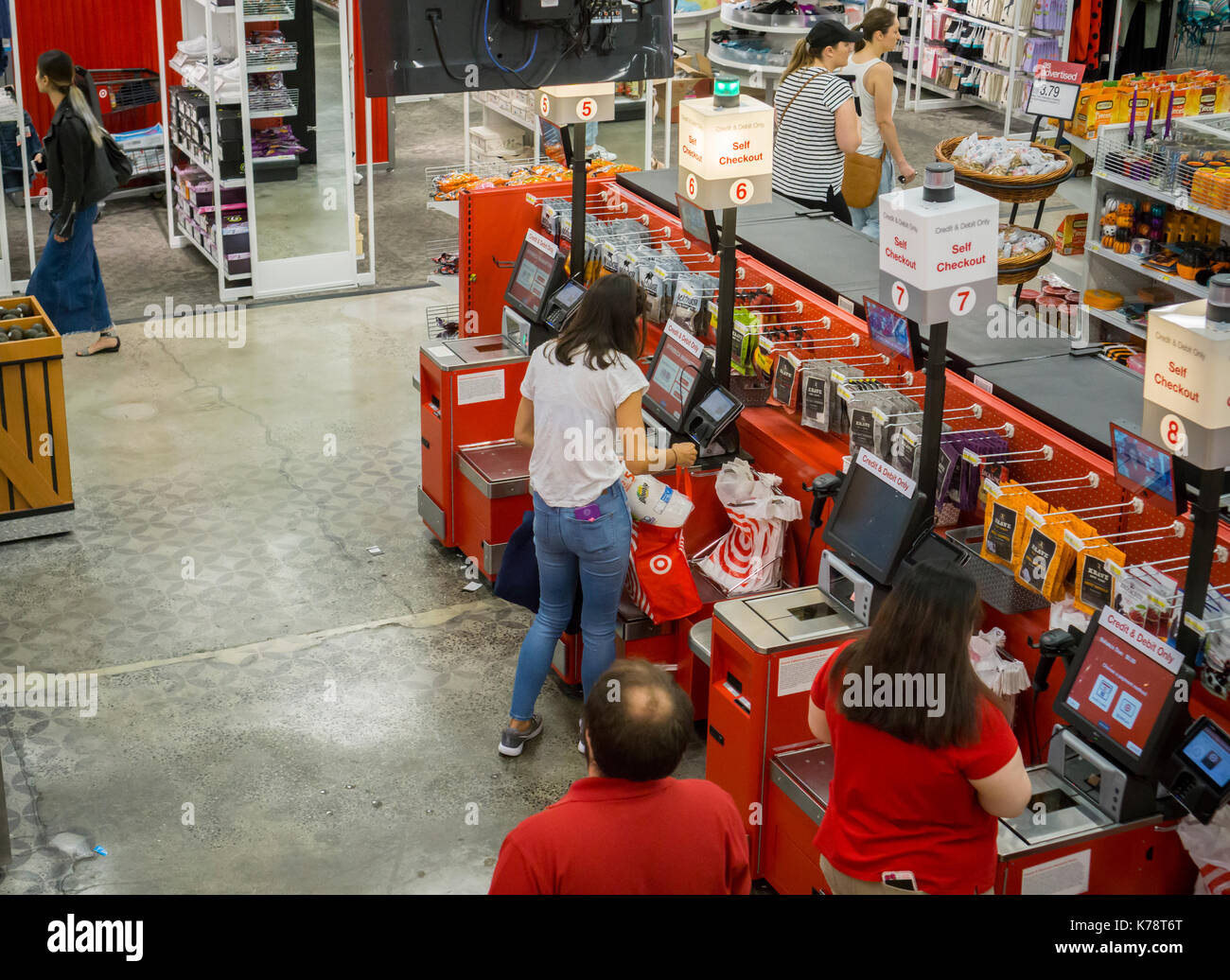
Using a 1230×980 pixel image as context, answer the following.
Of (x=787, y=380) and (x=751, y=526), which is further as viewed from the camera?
(x=787, y=380)

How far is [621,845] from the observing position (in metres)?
2.68

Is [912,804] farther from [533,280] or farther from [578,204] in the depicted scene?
[533,280]

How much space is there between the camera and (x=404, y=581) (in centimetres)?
641

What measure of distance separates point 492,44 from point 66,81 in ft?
Answer: 9.74

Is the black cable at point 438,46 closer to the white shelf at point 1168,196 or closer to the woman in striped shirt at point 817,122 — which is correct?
the woman in striped shirt at point 817,122

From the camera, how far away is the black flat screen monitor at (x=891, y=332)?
4.48 metres

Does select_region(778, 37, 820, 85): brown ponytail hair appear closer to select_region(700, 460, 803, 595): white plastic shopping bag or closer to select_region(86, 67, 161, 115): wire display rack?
select_region(700, 460, 803, 595): white plastic shopping bag

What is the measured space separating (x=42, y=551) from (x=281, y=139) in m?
3.79

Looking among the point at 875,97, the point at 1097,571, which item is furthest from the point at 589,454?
the point at 875,97

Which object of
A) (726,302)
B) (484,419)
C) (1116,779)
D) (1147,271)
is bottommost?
(484,419)

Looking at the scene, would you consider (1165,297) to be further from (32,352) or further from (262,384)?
(32,352)

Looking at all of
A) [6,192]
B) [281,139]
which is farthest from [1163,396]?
[6,192]

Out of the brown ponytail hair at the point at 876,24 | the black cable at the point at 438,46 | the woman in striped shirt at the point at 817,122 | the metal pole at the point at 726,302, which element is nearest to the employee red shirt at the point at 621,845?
the metal pole at the point at 726,302

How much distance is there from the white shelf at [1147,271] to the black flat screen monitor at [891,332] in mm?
3869
